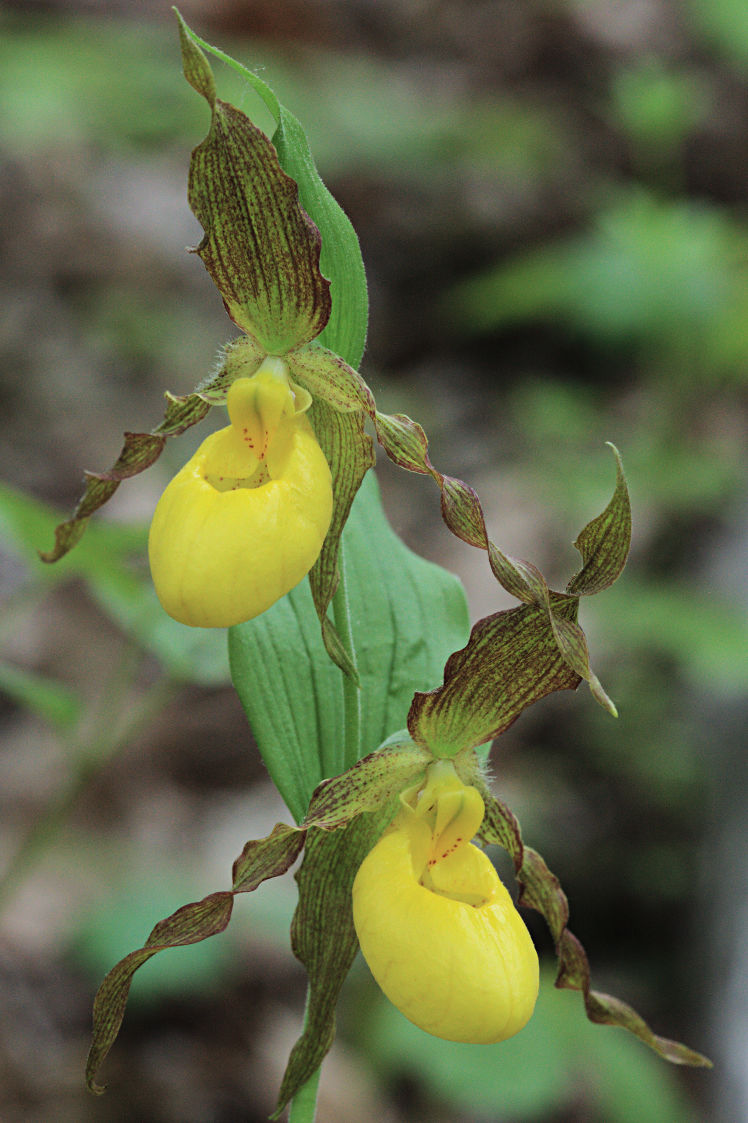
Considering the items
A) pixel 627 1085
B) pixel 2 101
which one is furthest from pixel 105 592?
pixel 2 101

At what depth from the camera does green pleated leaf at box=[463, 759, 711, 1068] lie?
3.53 ft

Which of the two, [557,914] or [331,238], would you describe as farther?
[557,914]

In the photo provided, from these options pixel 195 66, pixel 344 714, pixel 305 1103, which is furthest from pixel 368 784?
pixel 195 66

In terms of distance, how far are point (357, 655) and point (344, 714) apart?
3.9 inches

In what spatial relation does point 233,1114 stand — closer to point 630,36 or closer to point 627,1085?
point 627,1085

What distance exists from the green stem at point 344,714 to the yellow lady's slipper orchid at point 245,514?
0.09 metres

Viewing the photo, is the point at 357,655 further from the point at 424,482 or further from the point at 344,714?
the point at 424,482

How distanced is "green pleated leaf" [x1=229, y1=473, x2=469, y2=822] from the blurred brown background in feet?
1.45

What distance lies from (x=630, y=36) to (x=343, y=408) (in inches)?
227

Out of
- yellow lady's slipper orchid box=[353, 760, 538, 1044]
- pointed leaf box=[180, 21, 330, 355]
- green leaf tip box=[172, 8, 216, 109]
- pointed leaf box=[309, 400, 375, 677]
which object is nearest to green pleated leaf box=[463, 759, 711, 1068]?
yellow lady's slipper orchid box=[353, 760, 538, 1044]

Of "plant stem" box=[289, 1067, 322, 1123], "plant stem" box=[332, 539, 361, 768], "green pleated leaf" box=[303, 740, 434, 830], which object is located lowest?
"plant stem" box=[289, 1067, 322, 1123]

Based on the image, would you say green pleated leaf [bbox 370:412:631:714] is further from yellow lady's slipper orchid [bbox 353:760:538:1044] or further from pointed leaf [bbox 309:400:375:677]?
yellow lady's slipper orchid [bbox 353:760:538:1044]

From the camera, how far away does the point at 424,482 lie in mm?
3885

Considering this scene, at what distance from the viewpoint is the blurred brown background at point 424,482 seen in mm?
2223
